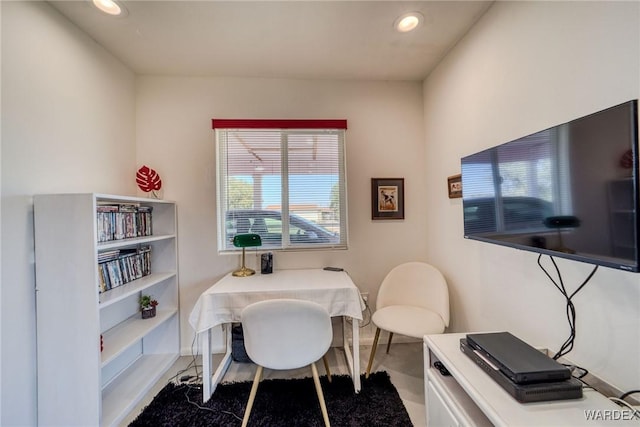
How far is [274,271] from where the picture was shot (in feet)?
7.86

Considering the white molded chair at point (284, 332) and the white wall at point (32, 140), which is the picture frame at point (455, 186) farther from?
the white wall at point (32, 140)

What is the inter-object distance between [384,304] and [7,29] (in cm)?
298

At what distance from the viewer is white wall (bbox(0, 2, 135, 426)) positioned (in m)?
1.31

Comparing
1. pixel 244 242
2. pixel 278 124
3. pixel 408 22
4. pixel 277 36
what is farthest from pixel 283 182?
pixel 408 22

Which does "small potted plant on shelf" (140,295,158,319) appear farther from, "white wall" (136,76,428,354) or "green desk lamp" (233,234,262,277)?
"green desk lamp" (233,234,262,277)

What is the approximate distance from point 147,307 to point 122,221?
786 millimetres

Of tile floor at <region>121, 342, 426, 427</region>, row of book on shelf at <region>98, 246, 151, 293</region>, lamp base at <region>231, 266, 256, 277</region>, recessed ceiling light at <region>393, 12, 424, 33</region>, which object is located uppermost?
recessed ceiling light at <region>393, 12, 424, 33</region>

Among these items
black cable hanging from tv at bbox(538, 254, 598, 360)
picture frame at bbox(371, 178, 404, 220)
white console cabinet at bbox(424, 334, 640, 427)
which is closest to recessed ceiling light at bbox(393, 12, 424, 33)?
picture frame at bbox(371, 178, 404, 220)

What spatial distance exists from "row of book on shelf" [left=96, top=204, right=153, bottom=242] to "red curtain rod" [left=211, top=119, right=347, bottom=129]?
1.01 meters

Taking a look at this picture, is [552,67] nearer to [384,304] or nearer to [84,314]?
[384,304]

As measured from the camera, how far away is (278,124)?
2.44 metres

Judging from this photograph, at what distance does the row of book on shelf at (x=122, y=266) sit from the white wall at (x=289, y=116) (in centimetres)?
29

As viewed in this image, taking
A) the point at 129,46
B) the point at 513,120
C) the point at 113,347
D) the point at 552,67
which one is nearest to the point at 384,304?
the point at 513,120

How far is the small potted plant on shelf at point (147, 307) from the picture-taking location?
2146mm
